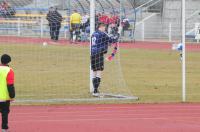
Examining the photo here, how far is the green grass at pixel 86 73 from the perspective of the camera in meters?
16.7

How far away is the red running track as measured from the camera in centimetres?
1184

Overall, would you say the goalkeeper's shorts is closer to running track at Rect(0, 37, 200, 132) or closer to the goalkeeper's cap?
running track at Rect(0, 37, 200, 132)

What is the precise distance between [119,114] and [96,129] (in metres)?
1.95

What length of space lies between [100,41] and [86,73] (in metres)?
4.95

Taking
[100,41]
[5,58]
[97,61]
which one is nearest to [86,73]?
[97,61]

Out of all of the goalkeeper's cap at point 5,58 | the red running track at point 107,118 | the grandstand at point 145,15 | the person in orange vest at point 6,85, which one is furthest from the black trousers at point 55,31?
the person in orange vest at point 6,85

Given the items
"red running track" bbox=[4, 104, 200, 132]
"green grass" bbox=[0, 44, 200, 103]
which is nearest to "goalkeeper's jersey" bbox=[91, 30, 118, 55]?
"green grass" bbox=[0, 44, 200, 103]

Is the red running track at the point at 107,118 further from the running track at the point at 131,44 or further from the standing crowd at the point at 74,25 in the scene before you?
the running track at the point at 131,44

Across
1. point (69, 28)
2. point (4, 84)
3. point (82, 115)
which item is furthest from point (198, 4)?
point (4, 84)

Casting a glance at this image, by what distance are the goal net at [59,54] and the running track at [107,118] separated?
3.23 feet

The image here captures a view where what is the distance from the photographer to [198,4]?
4081 cm

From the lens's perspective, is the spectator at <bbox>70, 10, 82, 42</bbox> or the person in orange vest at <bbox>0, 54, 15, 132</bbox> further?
the spectator at <bbox>70, 10, 82, 42</bbox>

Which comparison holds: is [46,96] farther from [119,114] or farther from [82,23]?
[82,23]

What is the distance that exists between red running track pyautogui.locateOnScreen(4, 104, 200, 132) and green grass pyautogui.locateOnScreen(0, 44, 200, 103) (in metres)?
1.21
